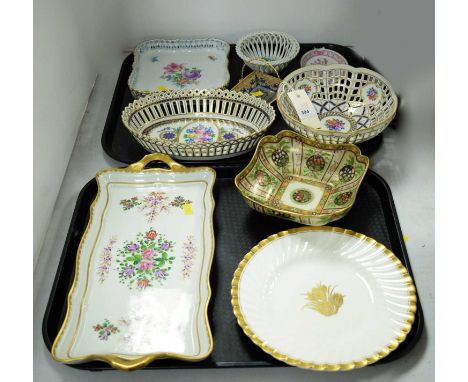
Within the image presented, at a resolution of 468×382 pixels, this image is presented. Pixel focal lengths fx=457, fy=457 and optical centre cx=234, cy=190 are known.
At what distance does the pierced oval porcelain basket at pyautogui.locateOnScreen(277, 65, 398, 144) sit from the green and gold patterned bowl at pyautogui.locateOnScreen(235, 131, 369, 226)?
3.5 inches

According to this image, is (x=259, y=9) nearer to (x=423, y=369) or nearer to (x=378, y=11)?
(x=378, y=11)

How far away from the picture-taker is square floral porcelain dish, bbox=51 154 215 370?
2.87ft

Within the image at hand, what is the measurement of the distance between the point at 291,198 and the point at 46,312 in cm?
61

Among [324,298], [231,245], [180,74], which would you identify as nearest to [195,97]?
[180,74]

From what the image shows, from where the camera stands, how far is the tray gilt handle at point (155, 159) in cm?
117

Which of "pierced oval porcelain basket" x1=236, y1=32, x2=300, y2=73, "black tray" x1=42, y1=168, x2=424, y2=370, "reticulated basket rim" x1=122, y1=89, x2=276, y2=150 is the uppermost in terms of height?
"pierced oval porcelain basket" x1=236, y1=32, x2=300, y2=73

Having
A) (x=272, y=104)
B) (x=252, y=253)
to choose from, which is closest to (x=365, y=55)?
(x=272, y=104)

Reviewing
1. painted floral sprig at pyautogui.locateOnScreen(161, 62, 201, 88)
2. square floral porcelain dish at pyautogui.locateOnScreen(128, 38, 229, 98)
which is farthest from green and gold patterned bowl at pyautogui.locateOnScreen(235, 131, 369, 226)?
painted floral sprig at pyautogui.locateOnScreen(161, 62, 201, 88)

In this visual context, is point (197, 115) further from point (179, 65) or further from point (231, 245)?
point (231, 245)

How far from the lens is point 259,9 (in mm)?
1548

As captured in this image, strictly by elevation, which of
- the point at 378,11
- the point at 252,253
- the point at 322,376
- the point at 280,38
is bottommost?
the point at 322,376

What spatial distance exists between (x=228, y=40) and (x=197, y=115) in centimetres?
43

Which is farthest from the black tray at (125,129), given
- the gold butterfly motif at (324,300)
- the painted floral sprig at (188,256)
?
the gold butterfly motif at (324,300)

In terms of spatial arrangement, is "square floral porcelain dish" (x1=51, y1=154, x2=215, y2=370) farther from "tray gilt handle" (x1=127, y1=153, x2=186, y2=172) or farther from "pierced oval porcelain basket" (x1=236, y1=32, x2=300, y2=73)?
"pierced oval porcelain basket" (x1=236, y1=32, x2=300, y2=73)
